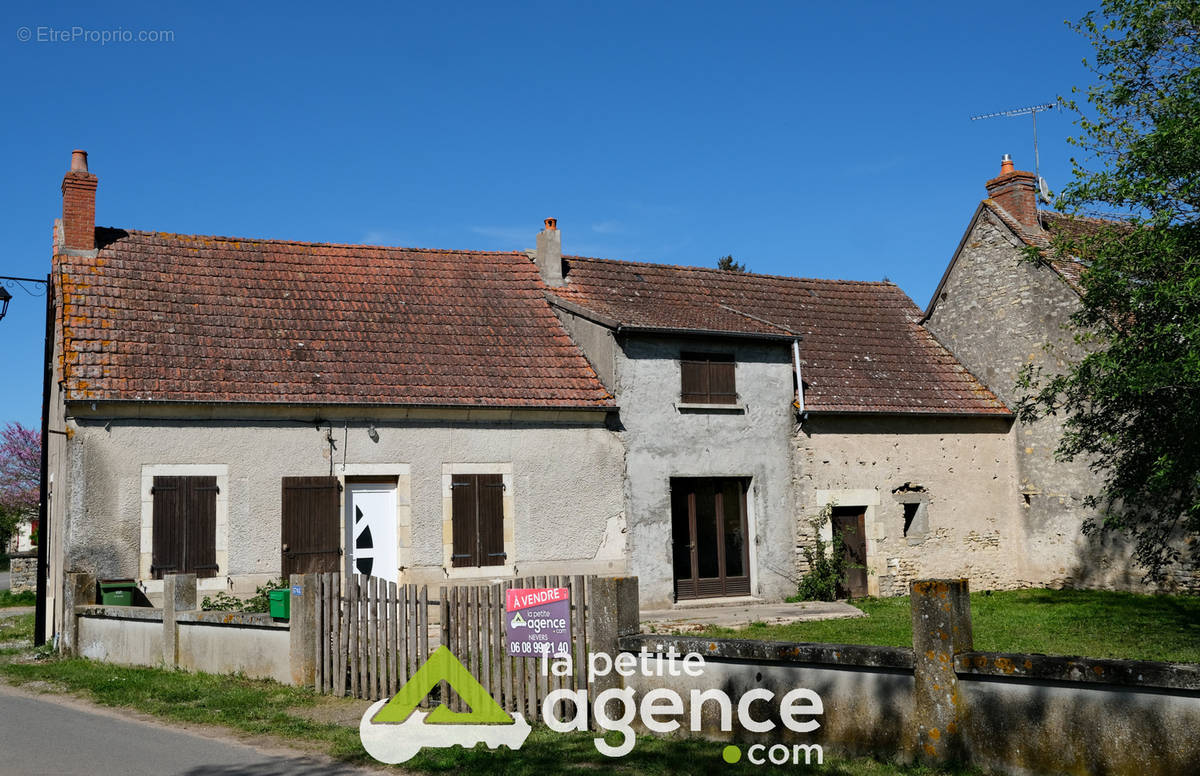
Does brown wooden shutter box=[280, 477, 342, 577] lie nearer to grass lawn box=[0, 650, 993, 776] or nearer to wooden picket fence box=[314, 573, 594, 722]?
grass lawn box=[0, 650, 993, 776]

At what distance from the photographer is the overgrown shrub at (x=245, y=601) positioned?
14406 millimetres

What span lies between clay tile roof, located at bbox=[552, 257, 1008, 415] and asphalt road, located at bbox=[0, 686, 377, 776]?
416 inches

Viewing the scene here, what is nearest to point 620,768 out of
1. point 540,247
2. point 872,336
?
Answer: point 540,247

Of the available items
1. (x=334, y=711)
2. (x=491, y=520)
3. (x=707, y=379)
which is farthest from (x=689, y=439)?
(x=334, y=711)

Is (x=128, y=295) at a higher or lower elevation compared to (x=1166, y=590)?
higher

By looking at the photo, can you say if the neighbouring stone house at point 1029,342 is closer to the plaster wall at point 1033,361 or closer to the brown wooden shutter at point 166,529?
the plaster wall at point 1033,361

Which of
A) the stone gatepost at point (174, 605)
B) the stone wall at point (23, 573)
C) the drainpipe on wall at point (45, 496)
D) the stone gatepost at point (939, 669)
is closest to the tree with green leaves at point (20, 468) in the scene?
the stone wall at point (23, 573)

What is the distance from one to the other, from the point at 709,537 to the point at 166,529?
8.75 meters

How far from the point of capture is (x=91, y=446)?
576 inches

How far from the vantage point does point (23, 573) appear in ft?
91.9

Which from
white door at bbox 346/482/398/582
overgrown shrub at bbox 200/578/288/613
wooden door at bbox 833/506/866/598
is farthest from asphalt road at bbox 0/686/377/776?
wooden door at bbox 833/506/866/598

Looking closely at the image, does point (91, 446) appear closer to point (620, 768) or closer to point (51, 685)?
point (51, 685)

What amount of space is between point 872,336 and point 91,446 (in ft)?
48.5

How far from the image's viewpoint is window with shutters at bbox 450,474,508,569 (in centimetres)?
1662
